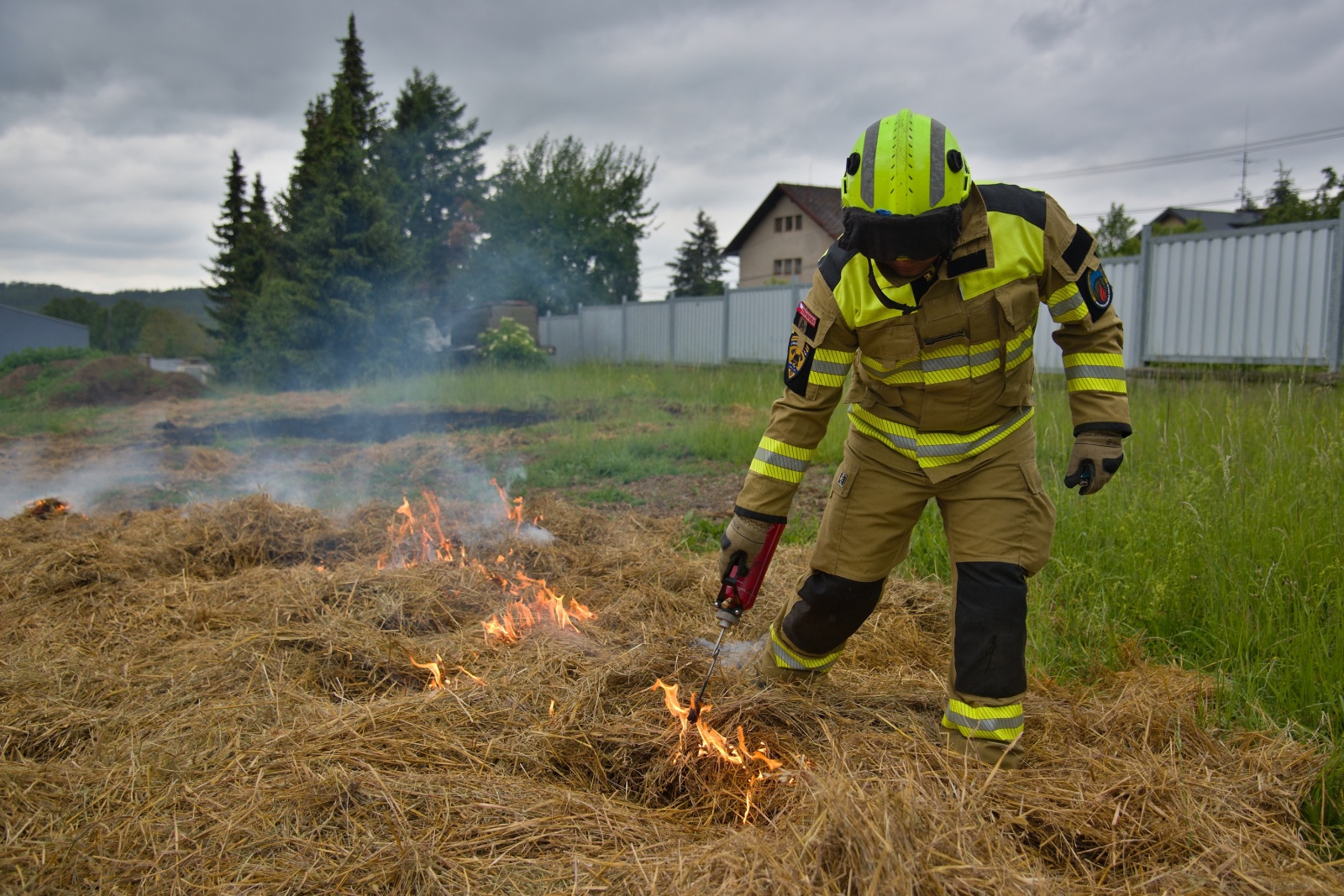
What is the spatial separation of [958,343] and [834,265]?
43 cm

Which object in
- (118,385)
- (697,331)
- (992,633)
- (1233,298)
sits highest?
(697,331)

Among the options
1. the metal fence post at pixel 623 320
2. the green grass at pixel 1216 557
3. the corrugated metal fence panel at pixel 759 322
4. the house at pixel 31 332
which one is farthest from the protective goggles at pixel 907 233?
the house at pixel 31 332

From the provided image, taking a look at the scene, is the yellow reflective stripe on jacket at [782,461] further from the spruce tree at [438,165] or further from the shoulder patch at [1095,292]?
the spruce tree at [438,165]

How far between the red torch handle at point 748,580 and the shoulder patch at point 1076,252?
3.64 feet

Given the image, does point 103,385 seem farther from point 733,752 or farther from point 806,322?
point 733,752

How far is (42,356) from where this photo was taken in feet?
69.2

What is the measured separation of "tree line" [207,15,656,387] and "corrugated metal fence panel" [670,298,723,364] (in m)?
5.94

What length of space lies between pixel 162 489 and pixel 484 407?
16.9 ft

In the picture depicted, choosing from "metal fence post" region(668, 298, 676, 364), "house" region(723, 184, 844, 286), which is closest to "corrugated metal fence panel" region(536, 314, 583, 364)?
"metal fence post" region(668, 298, 676, 364)

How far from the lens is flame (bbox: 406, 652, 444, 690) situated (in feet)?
9.52

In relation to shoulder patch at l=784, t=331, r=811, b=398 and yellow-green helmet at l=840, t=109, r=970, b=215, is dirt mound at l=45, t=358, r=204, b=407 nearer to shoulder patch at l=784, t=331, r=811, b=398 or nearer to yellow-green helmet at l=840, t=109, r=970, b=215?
shoulder patch at l=784, t=331, r=811, b=398

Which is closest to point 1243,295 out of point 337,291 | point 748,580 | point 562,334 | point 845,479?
point 845,479

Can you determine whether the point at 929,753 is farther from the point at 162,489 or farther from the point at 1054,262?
the point at 162,489

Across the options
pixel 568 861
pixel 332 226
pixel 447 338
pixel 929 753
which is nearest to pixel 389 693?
pixel 568 861
